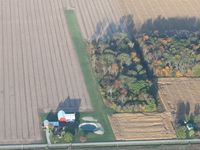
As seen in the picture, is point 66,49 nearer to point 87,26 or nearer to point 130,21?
point 87,26

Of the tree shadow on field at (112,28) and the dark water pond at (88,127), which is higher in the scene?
the tree shadow on field at (112,28)

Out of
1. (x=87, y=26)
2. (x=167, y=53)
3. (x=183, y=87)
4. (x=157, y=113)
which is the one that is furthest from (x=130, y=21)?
(x=157, y=113)

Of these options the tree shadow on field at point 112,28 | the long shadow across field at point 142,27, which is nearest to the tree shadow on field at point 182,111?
the long shadow across field at point 142,27

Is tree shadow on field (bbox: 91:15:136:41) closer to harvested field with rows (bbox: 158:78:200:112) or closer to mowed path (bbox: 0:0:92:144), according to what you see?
mowed path (bbox: 0:0:92:144)

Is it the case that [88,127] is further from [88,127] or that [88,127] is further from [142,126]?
[142,126]

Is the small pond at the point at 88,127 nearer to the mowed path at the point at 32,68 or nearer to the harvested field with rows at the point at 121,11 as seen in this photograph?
the mowed path at the point at 32,68

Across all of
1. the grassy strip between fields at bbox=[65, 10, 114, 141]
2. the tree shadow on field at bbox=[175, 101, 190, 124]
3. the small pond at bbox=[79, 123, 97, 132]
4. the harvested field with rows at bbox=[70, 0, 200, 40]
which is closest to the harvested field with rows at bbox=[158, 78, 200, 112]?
the tree shadow on field at bbox=[175, 101, 190, 124]
